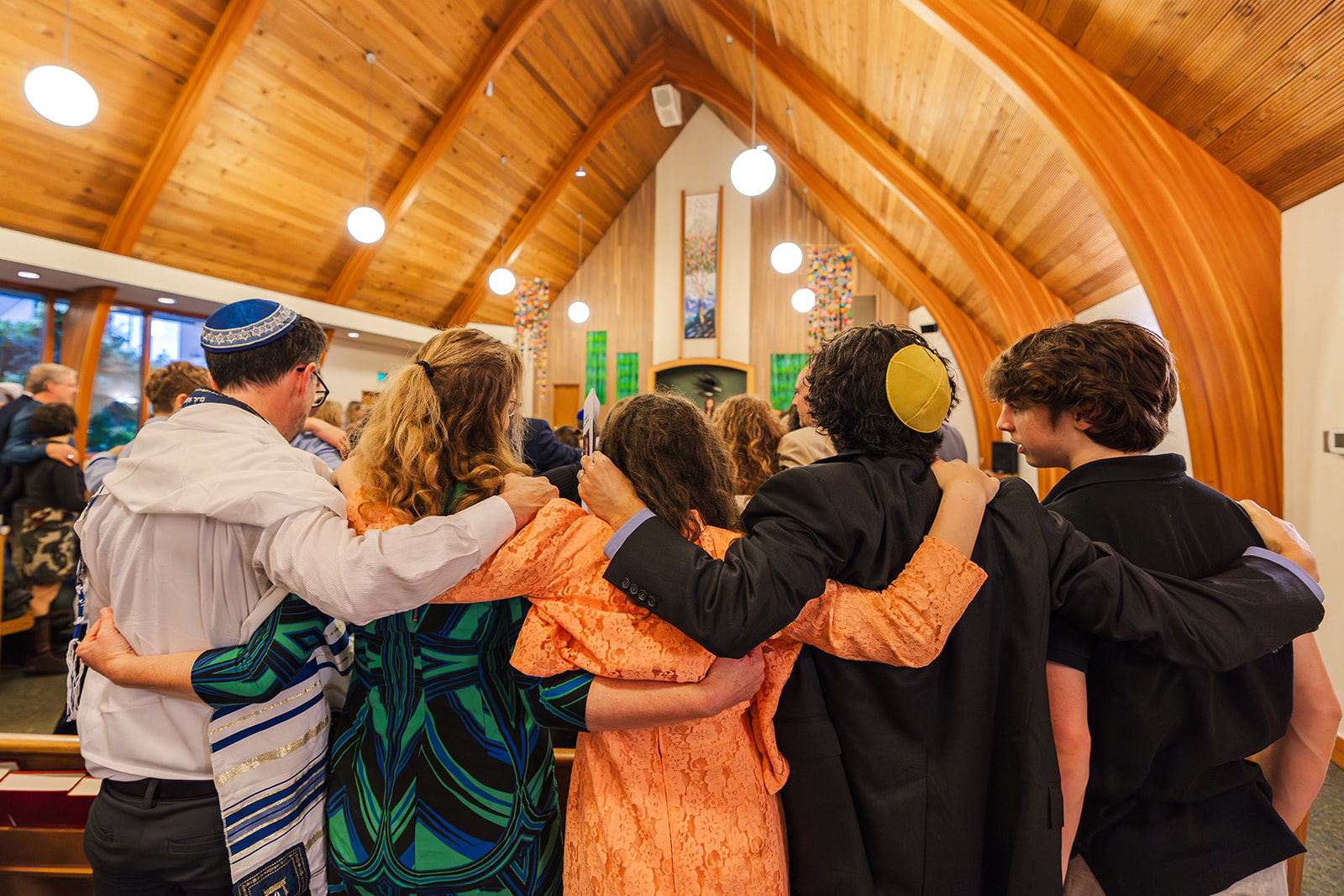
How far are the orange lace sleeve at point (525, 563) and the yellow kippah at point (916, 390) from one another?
21.9 inches

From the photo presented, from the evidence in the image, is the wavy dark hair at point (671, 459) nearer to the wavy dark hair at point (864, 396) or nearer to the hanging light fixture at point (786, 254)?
the wavy dark hair at point (864, 396)

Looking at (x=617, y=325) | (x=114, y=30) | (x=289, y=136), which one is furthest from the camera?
(x=617, y=325)

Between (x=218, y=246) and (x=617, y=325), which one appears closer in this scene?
(x=218, y=246)

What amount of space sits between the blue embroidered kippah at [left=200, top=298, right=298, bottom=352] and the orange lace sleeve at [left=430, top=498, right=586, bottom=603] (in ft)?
2.05

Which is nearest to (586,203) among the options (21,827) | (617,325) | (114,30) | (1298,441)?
(617,325)

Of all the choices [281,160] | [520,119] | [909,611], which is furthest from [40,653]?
[520,119]

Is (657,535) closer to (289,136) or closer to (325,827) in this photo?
(325,827)

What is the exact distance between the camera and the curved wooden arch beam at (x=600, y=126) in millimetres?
9750

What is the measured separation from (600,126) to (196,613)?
10214mm

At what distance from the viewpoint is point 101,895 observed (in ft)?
3.71

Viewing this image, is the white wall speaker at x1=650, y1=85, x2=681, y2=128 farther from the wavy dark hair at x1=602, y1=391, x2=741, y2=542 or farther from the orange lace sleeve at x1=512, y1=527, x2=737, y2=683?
the orange lace sleeve at x1=512, y1=527, x2=737, y2=683

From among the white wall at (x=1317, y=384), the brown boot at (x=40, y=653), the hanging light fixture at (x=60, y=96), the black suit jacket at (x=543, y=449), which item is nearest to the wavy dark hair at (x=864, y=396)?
the black suit jacket at (x=543, y=449)

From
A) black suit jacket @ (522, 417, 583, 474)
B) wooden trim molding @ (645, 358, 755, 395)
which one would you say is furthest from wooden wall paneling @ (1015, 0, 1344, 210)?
wooden trim molding @ (645, 358, 755, 395)

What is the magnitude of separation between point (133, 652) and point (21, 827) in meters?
0.96
